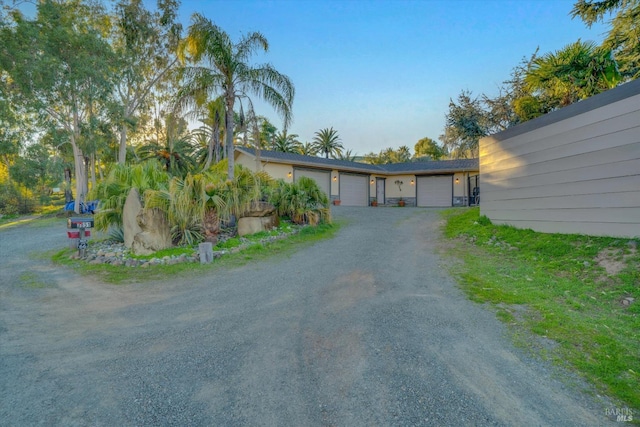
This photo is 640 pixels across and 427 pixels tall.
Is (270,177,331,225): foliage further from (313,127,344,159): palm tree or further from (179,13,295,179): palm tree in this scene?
(313,127,344,159): palm tree

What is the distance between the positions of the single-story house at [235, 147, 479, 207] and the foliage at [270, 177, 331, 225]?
21.7ft

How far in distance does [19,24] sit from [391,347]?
61.6 feet

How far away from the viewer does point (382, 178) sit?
856 inches

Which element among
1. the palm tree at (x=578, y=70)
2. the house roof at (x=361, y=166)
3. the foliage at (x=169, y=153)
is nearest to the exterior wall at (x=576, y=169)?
the palm tree at (x=578, y=70)

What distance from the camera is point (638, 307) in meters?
3.52

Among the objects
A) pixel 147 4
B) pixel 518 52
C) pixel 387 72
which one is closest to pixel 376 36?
pixel 387 72

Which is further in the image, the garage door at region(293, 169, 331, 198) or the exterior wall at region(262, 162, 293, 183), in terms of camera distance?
the garage door at region(293, 169, 331, 198)

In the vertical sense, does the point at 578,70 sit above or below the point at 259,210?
above

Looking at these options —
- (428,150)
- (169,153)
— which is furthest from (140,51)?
(428,150)

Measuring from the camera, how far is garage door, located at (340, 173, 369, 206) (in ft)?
63.8

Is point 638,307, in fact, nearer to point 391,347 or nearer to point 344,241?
point 391,347

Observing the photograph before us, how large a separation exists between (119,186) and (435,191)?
17602 mm

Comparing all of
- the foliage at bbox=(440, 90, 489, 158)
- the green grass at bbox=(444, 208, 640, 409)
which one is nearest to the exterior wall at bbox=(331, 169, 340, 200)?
the foliage at bbox=(440, 90, 489, 158)

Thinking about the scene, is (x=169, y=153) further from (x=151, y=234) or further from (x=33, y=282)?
(x=33, y=282)
